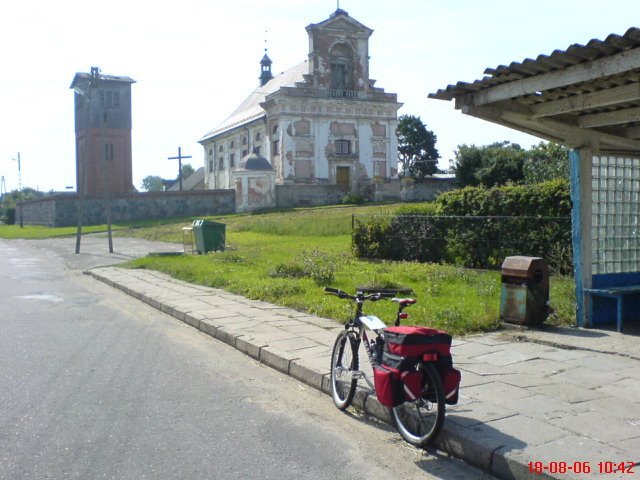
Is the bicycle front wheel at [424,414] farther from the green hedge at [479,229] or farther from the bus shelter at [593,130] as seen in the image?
the green hedge at [479,229]

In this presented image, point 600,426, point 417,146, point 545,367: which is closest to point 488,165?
point 545,367

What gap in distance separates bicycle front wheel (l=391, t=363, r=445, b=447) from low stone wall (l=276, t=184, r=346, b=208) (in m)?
50.7

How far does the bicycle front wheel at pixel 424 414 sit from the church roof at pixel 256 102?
58.4m

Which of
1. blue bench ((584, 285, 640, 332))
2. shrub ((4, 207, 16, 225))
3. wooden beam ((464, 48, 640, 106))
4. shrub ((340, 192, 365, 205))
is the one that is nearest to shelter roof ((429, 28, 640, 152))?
wooden beam ((464, 48, 640, 106))

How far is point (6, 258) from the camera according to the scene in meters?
29.0

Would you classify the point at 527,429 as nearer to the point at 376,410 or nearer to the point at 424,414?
the point at 424,414

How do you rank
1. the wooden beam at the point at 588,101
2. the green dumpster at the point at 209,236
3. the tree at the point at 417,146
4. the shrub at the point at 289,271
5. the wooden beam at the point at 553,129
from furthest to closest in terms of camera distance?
the tree at the point at 417,146
the green dumpster at the point at 209,236
the shrub at the point at 289,271
the wooden beam at the point at 553,129
the wooden beam at the point at 588,101

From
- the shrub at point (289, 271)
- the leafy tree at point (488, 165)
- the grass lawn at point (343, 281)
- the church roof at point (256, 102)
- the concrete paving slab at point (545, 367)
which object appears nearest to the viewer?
the concrete paving slab at point (545, 367)

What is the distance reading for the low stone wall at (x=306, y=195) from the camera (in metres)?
56.7

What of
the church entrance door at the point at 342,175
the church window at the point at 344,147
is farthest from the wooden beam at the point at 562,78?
the church window at the point at 344,147

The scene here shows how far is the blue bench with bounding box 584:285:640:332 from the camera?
30.6ft

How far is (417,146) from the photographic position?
3784 inches

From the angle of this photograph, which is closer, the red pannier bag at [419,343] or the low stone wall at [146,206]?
the red pannier bag at [419,343]

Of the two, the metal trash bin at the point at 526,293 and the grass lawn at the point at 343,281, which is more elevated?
the metal trash bin at the point at 526,293
